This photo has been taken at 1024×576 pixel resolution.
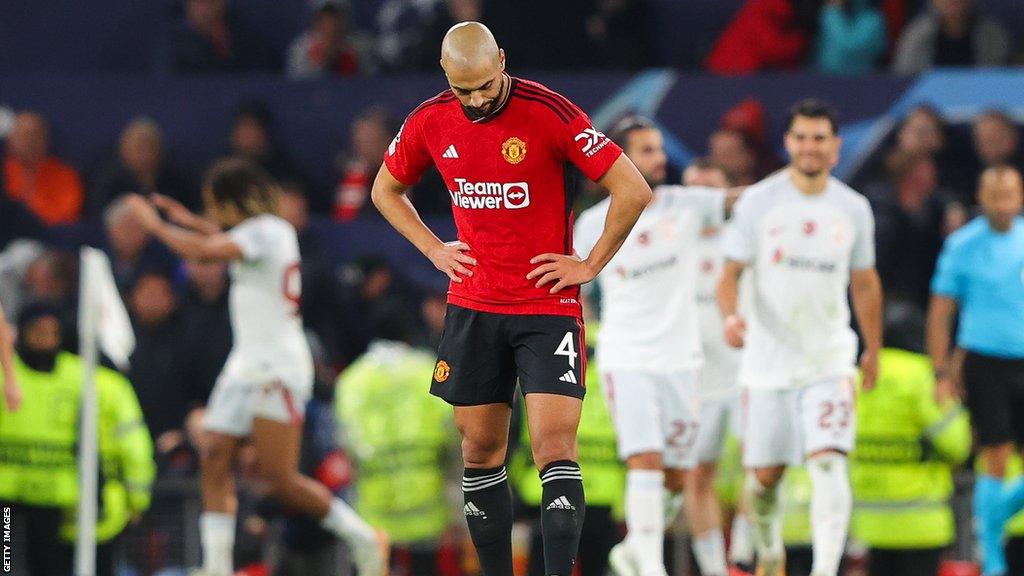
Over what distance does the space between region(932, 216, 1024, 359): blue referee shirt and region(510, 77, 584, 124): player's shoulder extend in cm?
514

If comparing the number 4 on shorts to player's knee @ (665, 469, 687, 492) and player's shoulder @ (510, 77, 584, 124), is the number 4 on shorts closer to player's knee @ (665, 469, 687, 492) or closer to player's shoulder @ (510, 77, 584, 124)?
player's shoulder @ (510, 77, 584, 124)

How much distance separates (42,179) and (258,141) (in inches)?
77.0

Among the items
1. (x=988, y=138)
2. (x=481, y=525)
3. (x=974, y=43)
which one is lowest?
(x=481, y=525)

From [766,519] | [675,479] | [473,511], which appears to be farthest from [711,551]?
[473,511]

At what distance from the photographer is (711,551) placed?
1064 centimetres

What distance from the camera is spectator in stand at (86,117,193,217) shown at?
1531 cm

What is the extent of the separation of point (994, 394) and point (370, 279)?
466 centimetres

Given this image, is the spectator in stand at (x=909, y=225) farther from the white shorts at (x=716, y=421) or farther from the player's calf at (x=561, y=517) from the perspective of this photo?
the player's calf at (x=561, y=517)

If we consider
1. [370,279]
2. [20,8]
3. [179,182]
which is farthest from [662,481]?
[20,8]

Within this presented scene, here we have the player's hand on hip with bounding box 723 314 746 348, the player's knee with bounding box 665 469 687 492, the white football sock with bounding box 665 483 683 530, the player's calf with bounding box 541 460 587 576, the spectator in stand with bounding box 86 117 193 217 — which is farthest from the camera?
the spectator in stand with bounding box 86 117 193 217

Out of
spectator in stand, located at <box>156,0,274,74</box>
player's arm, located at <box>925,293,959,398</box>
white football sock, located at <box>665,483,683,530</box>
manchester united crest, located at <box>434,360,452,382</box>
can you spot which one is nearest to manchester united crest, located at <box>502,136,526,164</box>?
manchester united crest, located at <box>434,360,452,382</box>

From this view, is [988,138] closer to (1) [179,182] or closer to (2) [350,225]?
(2) [350,225]

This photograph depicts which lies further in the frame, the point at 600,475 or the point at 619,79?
the point at 619,79

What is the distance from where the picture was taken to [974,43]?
1488cm
